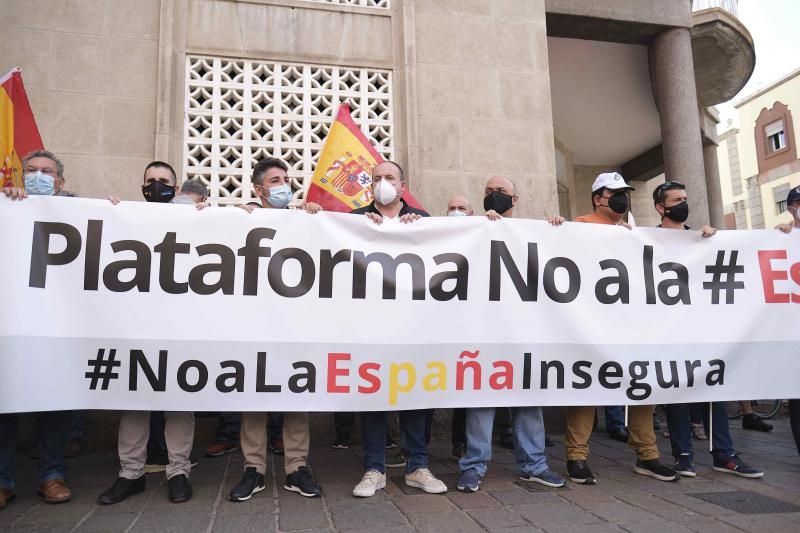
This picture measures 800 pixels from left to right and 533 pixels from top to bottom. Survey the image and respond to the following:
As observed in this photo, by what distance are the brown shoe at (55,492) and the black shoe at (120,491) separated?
0.17 m

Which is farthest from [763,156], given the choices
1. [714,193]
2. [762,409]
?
[762,409]

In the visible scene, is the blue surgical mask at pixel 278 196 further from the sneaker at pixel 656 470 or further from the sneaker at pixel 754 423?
the sneaker at pixel 754 423

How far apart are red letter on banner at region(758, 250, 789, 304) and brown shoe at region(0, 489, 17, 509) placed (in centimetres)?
493

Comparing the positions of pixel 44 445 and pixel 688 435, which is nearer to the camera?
pixel 44 445

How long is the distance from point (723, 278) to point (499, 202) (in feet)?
5.43

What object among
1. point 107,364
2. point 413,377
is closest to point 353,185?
point 413,377

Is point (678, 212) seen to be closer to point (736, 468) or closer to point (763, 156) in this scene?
point (736, 468)

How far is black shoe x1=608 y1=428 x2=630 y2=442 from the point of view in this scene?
5.20m

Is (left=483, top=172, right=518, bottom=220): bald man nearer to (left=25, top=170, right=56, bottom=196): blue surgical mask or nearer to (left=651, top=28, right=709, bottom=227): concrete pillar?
(left=25, top=170, right=56, bottom=196): blue surgical mask

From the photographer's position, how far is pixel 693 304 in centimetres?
409

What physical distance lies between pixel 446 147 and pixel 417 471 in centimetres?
352

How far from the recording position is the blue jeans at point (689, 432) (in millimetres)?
4012

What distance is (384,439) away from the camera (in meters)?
3.69

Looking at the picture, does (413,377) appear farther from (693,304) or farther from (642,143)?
(642,143)
